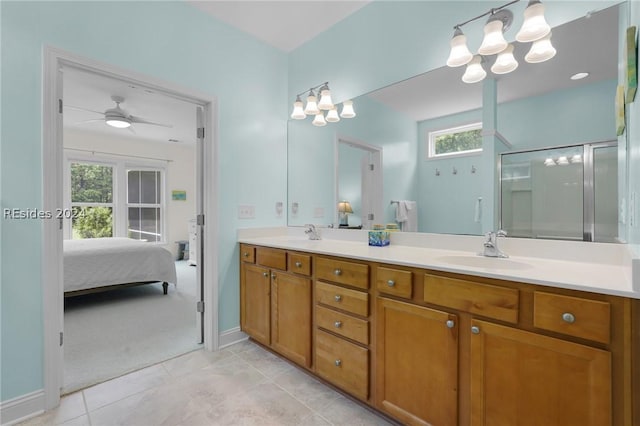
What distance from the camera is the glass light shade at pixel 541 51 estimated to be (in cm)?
148

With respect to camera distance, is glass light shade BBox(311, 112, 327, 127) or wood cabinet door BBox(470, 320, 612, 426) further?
glass light shade BBox(311, 112, 327, 127)

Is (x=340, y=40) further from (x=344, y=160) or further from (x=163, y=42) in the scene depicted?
(x=163, y=42)

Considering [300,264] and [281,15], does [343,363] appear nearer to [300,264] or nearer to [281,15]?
[300,264]

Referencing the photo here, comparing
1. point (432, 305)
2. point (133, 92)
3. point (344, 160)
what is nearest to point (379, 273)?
point (432, 305)

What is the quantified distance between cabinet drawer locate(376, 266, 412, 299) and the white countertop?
5 cm

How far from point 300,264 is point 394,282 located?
2.32 feet

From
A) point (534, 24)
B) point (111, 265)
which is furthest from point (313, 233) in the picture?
point (111, 265)

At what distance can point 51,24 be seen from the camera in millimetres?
1685

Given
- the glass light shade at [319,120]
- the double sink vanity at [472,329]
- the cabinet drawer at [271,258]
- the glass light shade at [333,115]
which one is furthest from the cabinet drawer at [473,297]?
the glass light shade at [319,120]

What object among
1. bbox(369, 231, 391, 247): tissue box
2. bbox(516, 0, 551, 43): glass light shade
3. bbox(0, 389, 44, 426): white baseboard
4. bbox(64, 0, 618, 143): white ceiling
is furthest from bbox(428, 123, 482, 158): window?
bbox(0, 389, 44, 426): white baseboard

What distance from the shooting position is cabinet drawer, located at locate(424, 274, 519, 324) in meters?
1.10

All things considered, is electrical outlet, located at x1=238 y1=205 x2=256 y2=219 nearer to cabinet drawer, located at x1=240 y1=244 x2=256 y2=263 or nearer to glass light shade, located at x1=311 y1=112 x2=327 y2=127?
cabinet drawer, located at x1=240 y1=244 x2=256 y2=263

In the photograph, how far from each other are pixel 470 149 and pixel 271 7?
1849 mm

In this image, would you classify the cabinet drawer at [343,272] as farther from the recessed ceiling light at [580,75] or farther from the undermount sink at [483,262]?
the recessed ceiling light at [580,75]
